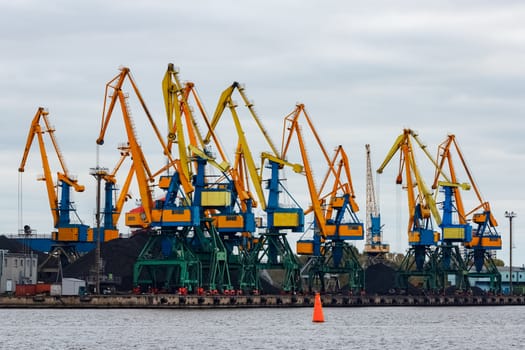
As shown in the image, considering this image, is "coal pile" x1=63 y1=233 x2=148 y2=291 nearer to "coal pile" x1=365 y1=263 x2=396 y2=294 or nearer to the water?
the water

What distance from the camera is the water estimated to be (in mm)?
84062

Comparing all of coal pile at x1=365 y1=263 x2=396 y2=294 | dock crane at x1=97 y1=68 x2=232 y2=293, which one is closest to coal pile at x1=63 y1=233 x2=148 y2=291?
dock crane at x1=97 y1=68 x2=232 y2=293

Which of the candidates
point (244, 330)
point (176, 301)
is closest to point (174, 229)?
point (176, 301)

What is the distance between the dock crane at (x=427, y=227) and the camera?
17125 centimetres

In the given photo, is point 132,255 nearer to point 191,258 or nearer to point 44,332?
point 191,258

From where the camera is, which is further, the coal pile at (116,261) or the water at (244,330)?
the coal pile at (116,261)

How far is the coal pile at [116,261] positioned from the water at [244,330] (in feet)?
79.0

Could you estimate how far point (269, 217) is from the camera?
14988cm

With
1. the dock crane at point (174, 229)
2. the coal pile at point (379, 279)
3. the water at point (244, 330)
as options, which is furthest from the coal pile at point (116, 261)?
the coal pile at point (379, 279)

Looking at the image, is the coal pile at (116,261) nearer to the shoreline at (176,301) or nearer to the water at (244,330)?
the shoreline at (176,301)

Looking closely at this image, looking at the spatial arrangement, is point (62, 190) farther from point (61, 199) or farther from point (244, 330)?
point (244, 330)

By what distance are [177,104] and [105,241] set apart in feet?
95.5

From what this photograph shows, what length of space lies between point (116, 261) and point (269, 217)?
17.9 metres

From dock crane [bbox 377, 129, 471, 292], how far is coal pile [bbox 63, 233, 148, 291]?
3478 cm
